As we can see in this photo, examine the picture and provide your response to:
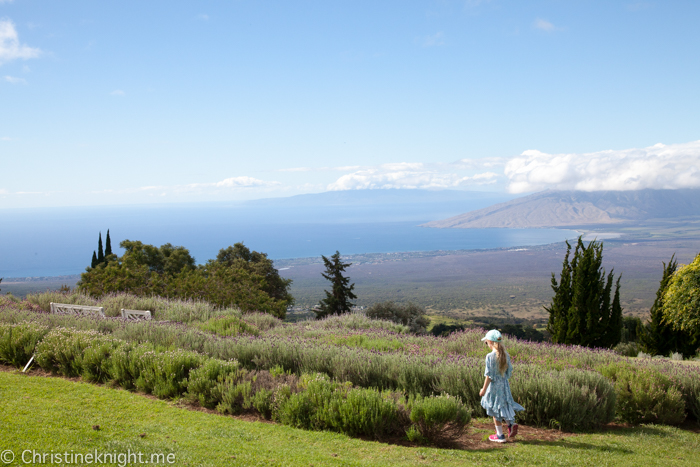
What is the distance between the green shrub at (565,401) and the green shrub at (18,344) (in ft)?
26.3

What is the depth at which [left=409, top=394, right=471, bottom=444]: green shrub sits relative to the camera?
15.4 ft

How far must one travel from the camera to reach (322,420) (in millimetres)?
4980

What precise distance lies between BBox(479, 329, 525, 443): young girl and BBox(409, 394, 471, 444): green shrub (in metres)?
0.32

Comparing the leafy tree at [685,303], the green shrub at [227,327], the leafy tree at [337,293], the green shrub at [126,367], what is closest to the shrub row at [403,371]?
the green shrub at [126,367]

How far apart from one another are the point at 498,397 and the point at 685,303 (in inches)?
555

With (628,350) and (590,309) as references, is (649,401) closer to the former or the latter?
(590,309)

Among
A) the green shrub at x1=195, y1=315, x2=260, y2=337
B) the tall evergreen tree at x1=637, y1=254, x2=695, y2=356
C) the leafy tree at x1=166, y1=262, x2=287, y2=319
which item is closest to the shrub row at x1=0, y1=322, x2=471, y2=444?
the green shrub at x1=195, y1=315, x2=260, y2=337

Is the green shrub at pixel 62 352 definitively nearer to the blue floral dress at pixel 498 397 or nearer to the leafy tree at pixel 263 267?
the blue floral dress at pixel 498 397

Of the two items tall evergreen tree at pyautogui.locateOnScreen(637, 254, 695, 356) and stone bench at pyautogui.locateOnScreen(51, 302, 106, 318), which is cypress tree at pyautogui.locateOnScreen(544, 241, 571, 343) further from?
stone bench at pyautogui.locateOnScreen(51, 302, 106, 318)

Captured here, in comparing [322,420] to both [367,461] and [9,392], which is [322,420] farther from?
[9,392]

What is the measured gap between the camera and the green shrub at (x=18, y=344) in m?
7.20

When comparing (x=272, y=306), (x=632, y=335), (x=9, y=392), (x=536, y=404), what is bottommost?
(x=632, y=335)

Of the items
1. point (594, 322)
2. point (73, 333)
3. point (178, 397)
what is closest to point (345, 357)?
point (178, 397)

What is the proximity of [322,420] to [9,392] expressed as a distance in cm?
412
